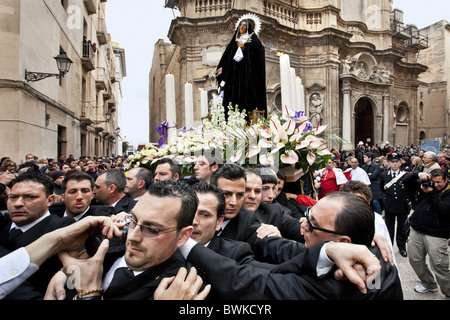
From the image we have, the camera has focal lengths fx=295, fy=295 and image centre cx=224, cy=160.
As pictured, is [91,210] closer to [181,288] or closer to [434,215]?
[181,288]

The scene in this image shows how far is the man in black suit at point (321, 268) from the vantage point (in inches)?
47.7

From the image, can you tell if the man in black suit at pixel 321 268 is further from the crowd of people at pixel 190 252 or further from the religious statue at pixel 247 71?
the religious statue at pixel 247 71

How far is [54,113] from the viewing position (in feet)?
37.2

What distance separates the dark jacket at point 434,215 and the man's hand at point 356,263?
3.39 metres

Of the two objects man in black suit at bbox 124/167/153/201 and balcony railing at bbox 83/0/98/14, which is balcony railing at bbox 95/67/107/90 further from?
man in black suit at bbox 124/167/153/201

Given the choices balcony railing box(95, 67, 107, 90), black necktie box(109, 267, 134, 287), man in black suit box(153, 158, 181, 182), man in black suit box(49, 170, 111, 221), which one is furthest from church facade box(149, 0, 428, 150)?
black necktie box(109, 267, 134, 287)

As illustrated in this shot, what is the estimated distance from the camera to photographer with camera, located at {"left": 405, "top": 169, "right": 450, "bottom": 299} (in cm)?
380

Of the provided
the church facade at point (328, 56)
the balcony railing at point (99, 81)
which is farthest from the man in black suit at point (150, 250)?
the balcony railing at point (99, 81)

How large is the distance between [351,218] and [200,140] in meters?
2.48

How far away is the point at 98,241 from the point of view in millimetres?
1535

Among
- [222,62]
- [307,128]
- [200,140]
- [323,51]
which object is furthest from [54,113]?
[323,51]

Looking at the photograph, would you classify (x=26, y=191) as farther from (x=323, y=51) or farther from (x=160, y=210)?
(x=323, y=51)

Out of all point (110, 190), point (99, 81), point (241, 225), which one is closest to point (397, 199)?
point (241, 225)

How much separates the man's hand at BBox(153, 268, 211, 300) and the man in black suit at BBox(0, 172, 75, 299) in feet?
3.83
